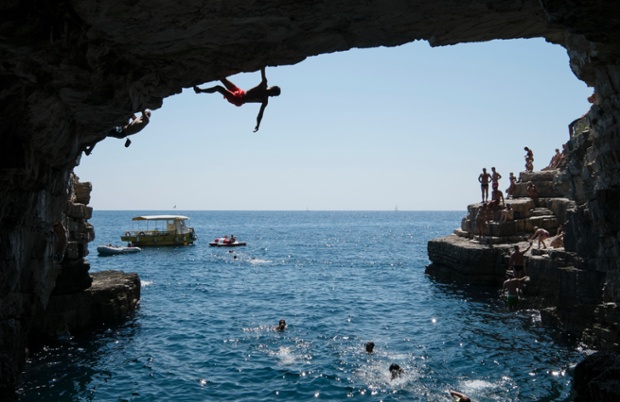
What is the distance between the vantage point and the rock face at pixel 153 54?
739 centimetres

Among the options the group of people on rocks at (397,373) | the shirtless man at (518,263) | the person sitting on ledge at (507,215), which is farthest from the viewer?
the person sitting on ledge at (507,215)

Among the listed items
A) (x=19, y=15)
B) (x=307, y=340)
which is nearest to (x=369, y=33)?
(x=19, y=15)

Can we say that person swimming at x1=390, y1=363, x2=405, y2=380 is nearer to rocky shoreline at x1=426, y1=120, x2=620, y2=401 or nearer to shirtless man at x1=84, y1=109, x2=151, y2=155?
rocky shoreline at x1=426, y1=120, x2=620, y2=401

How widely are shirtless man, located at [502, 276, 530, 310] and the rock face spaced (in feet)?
34.1

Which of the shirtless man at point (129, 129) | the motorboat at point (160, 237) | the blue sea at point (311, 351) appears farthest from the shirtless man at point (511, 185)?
the motorboat at point (160, 237)

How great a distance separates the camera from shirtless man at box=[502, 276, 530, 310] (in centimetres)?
2331

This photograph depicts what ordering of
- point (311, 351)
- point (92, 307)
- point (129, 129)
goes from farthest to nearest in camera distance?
1. point (92, 307)
2. point (311, 351)
3. point (129, 129)

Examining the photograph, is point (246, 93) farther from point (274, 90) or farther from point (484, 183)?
point (484, 183)

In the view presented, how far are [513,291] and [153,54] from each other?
67.7 feet

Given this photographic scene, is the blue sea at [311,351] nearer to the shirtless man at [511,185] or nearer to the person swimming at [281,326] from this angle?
the person swimming at [281,326]

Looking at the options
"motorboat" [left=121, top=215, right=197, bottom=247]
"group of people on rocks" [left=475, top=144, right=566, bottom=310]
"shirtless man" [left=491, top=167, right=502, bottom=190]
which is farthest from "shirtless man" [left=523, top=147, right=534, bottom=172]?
"motorboat" [left=121, top=215, right=197, bottom=247]

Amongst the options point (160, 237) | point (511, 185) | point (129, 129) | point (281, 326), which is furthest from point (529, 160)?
point (160, 237)

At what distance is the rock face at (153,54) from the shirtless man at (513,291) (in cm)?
1038

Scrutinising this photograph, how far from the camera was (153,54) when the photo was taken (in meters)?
8.96
